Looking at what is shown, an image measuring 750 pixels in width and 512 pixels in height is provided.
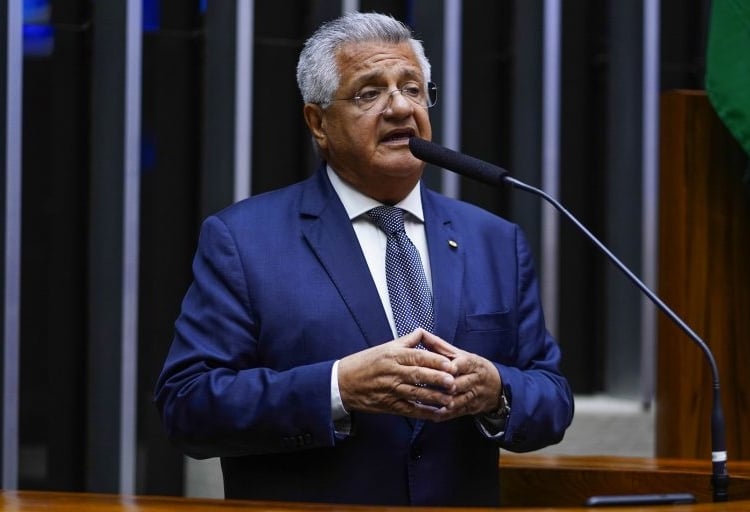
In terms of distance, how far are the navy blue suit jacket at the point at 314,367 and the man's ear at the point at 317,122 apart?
0.13 meters

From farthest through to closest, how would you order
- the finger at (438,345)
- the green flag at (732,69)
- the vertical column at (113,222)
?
the vertical column at (113,222)
the green flag at (732,69)
the finger at (438,345)

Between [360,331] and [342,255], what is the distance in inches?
5.9

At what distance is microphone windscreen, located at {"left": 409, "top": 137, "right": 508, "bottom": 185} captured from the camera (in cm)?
189

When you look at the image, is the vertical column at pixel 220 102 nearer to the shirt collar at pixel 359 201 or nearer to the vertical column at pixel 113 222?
the vertical column at pixel 113 222

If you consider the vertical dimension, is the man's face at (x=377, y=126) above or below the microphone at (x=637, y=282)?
above

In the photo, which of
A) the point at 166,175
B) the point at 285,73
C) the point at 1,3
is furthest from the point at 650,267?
the point at 1,3

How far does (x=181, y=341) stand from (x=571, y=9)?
2.35 meters

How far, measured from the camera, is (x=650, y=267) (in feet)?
13.0

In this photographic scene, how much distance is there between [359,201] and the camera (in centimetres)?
227

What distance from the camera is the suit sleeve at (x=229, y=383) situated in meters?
1.96

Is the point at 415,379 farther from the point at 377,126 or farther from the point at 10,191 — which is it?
the point at 10,191

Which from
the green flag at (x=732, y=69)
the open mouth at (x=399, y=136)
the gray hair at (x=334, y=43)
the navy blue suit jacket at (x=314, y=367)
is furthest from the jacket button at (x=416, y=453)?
the green flag at (x=732, y=69)

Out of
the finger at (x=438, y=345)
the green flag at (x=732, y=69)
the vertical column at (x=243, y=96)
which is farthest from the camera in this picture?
the vertical column at (x=243, y=96)

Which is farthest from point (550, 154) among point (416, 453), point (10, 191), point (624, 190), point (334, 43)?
point (416, 453)
